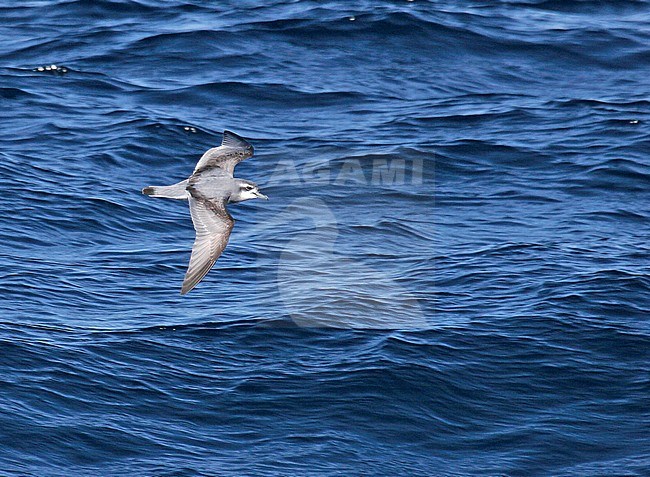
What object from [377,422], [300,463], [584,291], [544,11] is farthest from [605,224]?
[544,11]

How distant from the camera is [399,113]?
63.3 ft

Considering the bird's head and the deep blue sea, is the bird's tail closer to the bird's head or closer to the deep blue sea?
the bird's head

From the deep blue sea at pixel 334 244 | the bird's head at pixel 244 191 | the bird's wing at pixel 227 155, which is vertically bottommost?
the deep blue sea at pixel 334 244

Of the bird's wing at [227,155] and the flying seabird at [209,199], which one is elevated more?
the bird's wing at [227,155]

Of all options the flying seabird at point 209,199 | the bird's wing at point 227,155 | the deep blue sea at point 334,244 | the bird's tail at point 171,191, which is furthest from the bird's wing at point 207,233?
the deep blue sea at point 334,244

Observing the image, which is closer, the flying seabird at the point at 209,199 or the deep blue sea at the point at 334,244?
the flying seabird at the point at 209,199

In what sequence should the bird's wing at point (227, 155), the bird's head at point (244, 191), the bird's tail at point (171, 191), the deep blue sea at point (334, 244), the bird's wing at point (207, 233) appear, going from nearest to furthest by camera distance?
the bird's wing at point (207, 233) < the bird's tail at point (171, 191) < the bird's head at point (244, 191) < the bird's wing at point (227, 155) < the deep blue sea at point (334, 244)

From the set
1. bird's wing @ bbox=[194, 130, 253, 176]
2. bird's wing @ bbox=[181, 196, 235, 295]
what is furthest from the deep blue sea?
bird's wing @ bbox=[194, 130, 253, 176]

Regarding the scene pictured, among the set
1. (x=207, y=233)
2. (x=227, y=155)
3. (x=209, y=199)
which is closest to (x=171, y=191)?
(x=209, y=199)

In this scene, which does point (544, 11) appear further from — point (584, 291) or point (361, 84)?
point (584, 291)

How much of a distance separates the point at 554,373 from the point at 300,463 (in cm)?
344

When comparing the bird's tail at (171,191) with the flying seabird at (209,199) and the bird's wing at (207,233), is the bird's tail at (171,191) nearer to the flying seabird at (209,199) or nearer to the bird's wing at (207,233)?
the flying seabird at (209,199)

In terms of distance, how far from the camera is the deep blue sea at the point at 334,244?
12578 mm

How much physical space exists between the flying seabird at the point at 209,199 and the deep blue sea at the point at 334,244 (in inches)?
93.3
